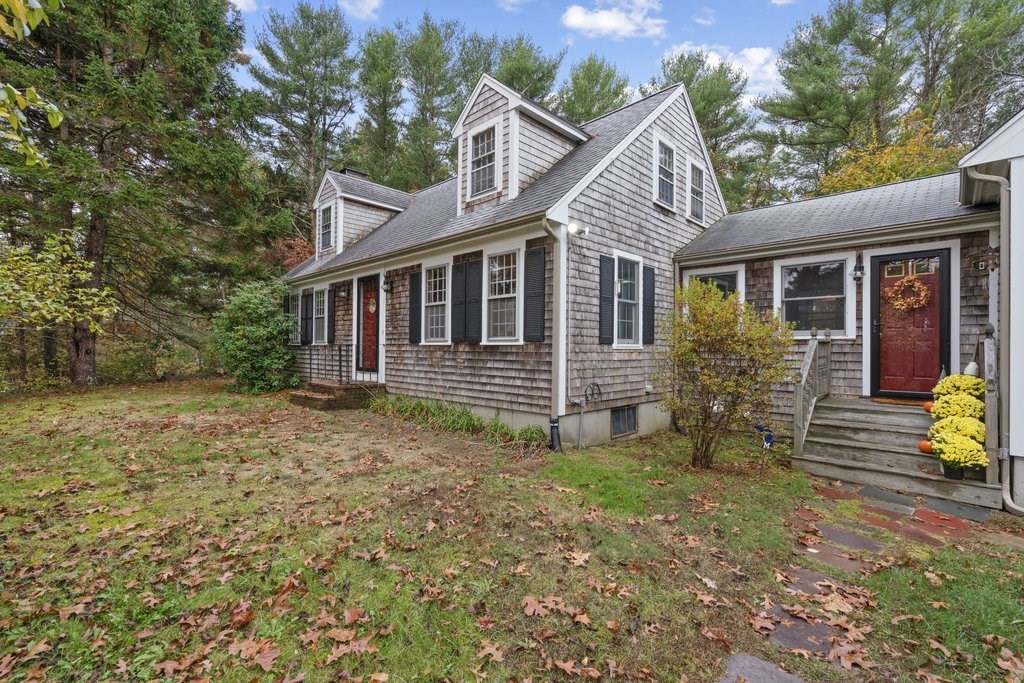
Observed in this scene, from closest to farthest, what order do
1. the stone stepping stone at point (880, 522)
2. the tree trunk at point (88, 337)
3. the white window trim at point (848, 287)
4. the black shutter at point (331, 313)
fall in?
1. the stone stepping stone at point (880, 522)
2. the white window trim at point (848, 287)
3. the black shutter at point (331, 313)
4. the tree trunk at point (88, 337)

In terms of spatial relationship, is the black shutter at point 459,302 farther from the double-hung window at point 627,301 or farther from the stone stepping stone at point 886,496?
the stone stepping stone at point 886,496

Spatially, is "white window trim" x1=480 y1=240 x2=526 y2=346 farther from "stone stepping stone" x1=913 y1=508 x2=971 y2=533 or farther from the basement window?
"stone stepping stone" x1=913 y1=508 x2=971 y2=533

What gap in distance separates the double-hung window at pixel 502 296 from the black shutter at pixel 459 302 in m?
0.59

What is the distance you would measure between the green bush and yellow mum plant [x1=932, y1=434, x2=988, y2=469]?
46.6 ft

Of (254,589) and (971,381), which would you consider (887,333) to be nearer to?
(971,381)

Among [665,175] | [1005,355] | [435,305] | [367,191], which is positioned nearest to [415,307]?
[435,305]

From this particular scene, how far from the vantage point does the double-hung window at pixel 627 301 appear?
807cm

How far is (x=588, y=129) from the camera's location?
10461 mm

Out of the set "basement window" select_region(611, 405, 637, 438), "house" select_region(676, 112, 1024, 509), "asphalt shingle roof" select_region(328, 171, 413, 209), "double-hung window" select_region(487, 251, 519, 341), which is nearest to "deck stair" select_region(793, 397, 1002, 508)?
"house" select_region(676, 112, 1024, 509)

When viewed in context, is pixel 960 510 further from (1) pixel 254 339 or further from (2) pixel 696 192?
(1) pixel 254 339

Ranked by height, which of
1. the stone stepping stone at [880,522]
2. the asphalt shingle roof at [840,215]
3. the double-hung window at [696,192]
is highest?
the double-hung window at [696,192]

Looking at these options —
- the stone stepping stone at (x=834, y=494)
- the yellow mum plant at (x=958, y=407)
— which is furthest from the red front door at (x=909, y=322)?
the stone stepping stone at (x=834, y=494)

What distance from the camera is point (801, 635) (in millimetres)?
2881

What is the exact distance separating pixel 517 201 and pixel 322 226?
9.11 m
